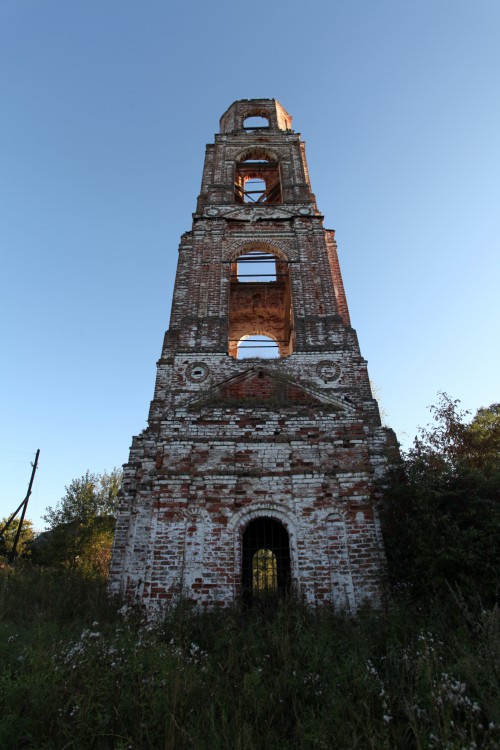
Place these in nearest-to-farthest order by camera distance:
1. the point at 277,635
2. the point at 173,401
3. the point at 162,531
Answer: the point at 277,635, the point at 162,531, the point at 173,401

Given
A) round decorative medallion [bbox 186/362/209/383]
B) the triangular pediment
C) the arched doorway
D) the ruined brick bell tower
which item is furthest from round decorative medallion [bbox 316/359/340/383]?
the arched doorway

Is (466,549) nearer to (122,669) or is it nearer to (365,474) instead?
(365,474)

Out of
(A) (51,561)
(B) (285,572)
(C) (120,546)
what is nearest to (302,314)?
(B) (285,572)

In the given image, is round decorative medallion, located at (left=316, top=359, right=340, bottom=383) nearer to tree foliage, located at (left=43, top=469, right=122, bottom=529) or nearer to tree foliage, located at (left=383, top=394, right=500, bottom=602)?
tree foliage, located at (left=383, top=394, right=500, bottom=602)

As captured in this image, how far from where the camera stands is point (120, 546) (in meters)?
8.15

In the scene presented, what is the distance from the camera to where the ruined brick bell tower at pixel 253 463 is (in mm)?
7332

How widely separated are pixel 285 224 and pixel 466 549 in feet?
33.4

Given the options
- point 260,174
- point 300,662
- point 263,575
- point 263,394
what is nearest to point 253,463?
point 263,394

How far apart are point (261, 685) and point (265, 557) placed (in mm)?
4229

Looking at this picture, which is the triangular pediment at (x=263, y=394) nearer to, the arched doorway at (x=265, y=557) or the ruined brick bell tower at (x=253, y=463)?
the ruined brick bell tower at (x=253, y=463)

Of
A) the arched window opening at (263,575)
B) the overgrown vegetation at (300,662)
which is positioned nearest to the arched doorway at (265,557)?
the arched window opening at (263,575)

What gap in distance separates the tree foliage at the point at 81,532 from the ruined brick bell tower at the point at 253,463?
9598mm

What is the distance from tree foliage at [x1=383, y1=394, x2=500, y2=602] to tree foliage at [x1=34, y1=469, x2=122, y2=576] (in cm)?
1227

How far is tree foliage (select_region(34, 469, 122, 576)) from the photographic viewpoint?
18031 millimetres
